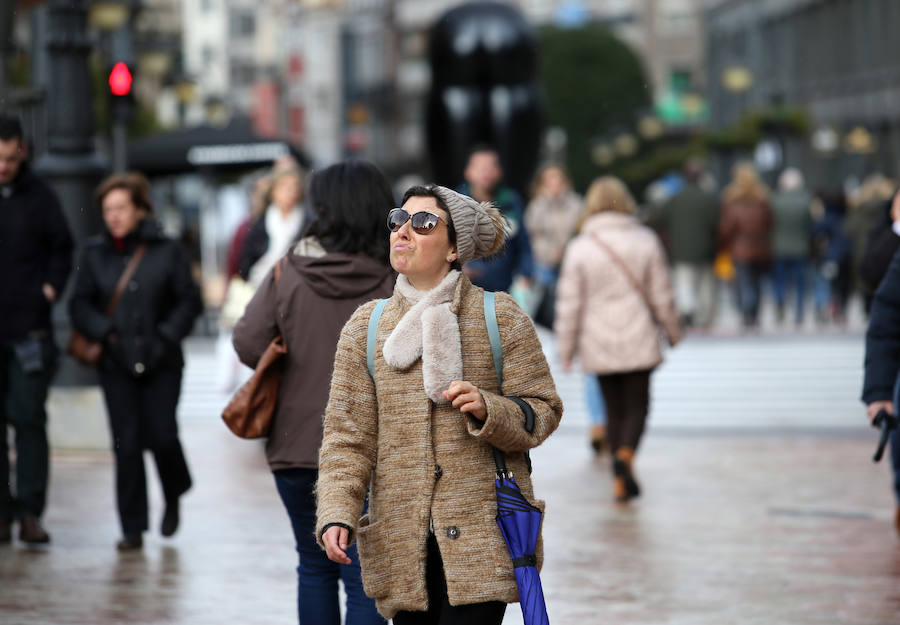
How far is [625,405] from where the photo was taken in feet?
34.7

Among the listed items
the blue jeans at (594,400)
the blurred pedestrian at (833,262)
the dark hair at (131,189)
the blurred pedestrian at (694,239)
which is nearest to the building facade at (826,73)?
the blurred pedestrian at (833,262)

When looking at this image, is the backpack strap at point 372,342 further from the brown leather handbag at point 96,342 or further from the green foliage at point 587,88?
the green foliage at point 587,88

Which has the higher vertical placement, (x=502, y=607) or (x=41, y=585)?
(x=502, y=607)

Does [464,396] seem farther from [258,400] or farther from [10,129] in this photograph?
[10,129]

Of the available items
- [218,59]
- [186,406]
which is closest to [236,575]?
[186,406]

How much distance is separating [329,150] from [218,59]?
650 inches

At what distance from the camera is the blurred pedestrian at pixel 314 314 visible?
5.90 meters

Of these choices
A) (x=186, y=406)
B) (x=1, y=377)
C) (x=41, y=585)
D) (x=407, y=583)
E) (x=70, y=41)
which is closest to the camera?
(x=407, y=583)

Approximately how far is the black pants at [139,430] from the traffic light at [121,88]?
7.04 metres

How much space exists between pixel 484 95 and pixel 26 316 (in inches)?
552

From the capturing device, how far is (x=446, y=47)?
22.8m

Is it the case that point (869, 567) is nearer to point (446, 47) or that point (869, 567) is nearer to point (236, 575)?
point (236, 575)

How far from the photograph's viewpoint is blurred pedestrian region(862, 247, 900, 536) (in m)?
6.86

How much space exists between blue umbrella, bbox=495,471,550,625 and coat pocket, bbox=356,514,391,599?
31 centimetres
